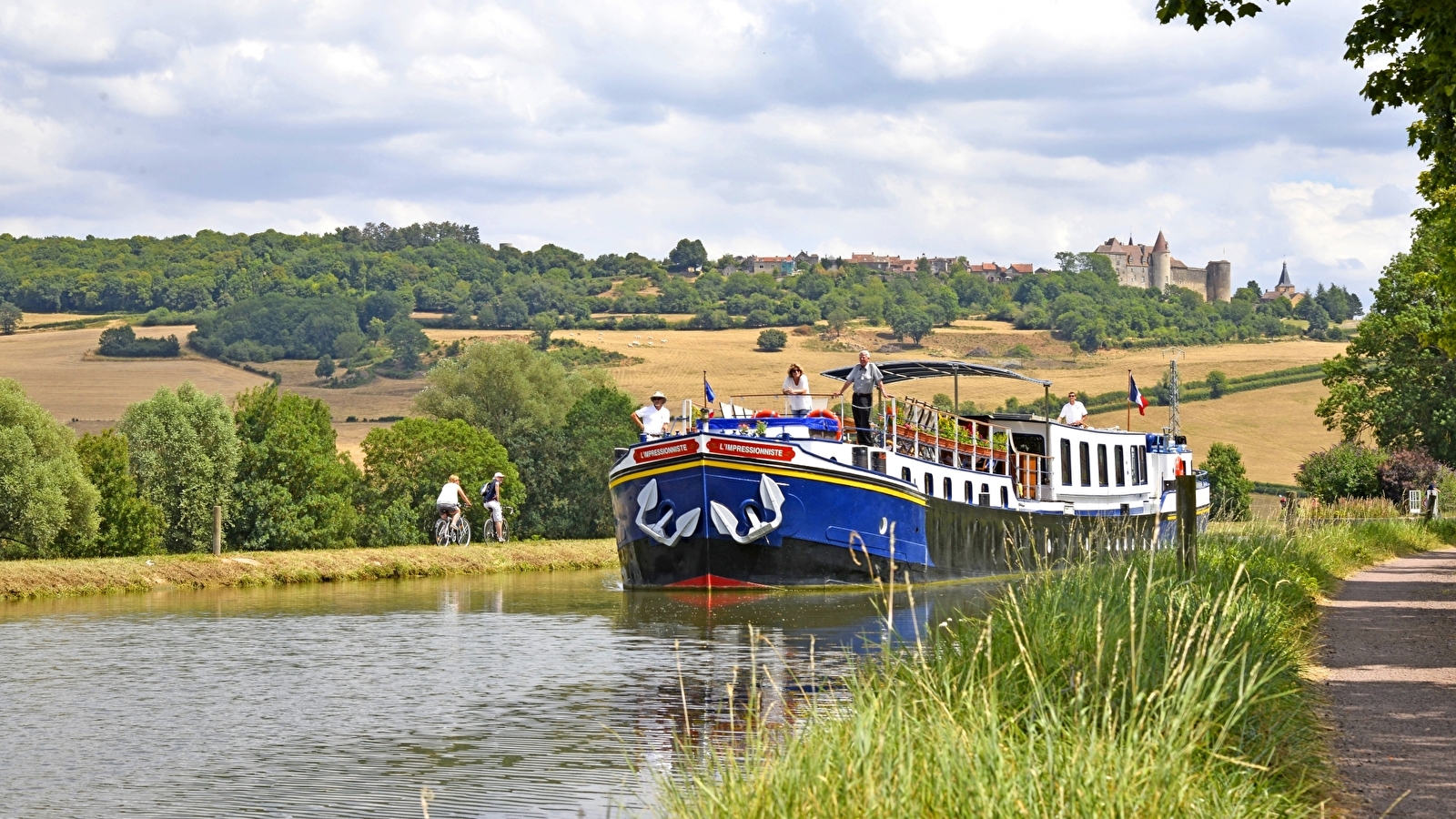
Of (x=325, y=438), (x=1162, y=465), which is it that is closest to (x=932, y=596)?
(x=1162, y=465)

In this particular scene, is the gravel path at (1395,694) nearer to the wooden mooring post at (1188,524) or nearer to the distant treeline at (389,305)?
the wooden mooring post at (1188,524)

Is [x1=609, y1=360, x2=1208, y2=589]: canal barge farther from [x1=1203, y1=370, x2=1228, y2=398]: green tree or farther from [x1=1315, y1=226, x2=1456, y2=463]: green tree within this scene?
[x1=1203, y1=370, x2=1228, y2=398]: green tree

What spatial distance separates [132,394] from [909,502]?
9924cm

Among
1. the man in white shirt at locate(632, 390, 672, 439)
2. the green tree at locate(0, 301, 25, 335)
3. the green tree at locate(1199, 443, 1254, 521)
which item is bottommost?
the green tree at locate(1199, 443, 1254, 521)

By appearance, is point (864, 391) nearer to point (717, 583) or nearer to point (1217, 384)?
point (717, 583)

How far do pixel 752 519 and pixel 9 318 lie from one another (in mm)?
143369

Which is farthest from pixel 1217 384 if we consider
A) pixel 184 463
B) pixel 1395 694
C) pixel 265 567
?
pixel 1395 694

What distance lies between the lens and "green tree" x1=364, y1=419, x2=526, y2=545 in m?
54.4

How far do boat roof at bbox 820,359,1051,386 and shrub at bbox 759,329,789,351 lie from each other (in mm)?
116245

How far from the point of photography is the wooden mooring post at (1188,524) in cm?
1667

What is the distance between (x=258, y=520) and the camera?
48219mm

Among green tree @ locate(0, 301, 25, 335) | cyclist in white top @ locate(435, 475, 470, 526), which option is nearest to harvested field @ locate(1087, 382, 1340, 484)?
cyclist in white top @ locate(435, 475, 470, 526)

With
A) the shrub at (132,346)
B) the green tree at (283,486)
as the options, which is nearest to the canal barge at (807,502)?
the green tree at (283,486)

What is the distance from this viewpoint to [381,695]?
16078 mm
